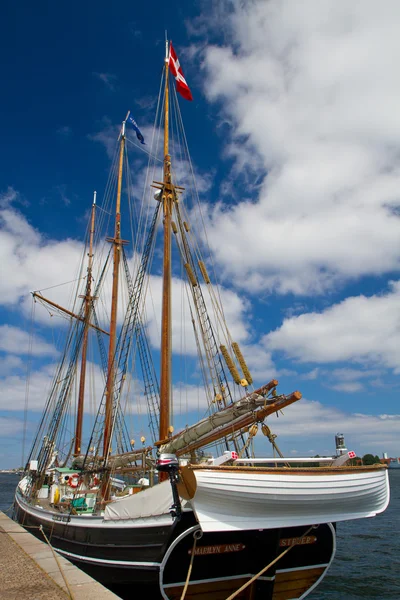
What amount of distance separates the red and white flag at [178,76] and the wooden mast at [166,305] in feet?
4.31

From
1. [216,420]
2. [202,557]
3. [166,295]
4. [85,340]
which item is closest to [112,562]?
[202,557]

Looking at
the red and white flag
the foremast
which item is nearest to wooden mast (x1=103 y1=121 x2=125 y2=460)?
the foremast

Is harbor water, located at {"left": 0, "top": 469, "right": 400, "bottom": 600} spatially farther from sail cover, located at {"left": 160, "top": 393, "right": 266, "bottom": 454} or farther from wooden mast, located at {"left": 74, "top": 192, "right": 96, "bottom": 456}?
wooden mast, located at {"left": 74, "top": 192, "right": 96, "bottom": 456}

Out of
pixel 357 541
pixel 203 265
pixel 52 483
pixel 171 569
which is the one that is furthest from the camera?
pixel 357 541

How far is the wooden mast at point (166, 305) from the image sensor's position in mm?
16703

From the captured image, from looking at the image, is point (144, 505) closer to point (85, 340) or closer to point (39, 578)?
point (39, 578)

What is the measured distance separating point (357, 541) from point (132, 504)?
24.8 metres

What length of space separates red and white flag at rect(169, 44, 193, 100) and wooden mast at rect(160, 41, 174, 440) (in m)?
1.31

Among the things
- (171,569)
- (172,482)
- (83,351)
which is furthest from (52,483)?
(172,482)

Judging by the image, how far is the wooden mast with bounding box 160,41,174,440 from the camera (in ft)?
54.8

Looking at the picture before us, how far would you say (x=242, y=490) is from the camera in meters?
9.47

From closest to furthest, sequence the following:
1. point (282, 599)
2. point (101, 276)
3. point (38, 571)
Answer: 1. point (38, 571)
2. point (282, 599)
3. point (101, 276)

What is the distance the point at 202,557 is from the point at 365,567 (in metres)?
15.6

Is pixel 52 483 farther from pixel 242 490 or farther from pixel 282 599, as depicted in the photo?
pixel 242 490
